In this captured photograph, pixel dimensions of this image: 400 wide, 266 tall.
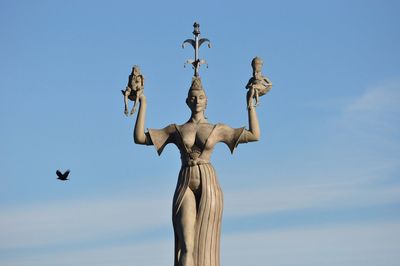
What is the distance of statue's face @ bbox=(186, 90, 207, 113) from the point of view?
23.5m

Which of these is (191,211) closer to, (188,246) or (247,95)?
(188,246)

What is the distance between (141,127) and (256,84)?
2388mm

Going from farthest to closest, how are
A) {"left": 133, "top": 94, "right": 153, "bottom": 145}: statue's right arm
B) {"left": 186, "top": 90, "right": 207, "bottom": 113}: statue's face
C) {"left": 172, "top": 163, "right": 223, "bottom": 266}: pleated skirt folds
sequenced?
1. {"left": 186, "top": 90, "right": 207, "bottom": 113}: statue's face
2. {"left": 133, "top": 94, "right": 153, "bottom": 145}: statue's right arm
3. {"left": 172, "top": 163, "right": 223, "bottom": 266}: pleated skirt folds

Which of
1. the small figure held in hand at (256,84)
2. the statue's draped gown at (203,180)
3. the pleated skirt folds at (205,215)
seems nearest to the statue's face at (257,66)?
the small figure held in hand at (256,84)

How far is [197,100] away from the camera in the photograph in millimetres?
23453

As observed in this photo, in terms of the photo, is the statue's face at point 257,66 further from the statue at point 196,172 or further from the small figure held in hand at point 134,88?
the small figure held in hand at point 134,88

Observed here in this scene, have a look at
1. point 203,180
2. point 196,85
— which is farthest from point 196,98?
point 203,180

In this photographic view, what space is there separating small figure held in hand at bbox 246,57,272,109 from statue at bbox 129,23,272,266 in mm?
67

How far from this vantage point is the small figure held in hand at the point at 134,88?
76.7 feet

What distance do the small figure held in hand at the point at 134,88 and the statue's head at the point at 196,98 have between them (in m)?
0.96

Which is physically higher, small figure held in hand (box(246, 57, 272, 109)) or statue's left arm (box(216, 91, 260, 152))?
small figure held in hand (box(246, 57, 272, 109))

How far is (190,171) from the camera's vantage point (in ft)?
76.0

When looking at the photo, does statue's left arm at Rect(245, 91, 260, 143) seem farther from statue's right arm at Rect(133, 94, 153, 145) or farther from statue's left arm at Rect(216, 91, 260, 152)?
statue's right arm at Rect(133, 94, 153, 145)

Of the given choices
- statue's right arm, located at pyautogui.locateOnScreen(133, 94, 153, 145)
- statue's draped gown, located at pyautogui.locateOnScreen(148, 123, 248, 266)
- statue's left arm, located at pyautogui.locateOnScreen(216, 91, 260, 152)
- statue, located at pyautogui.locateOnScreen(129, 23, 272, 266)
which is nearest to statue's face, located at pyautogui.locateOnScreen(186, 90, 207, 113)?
statue, located at pyautogui.locateOnScreen(129, 23, 272, 266)
